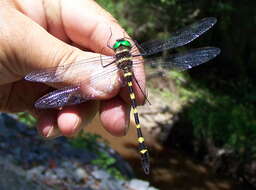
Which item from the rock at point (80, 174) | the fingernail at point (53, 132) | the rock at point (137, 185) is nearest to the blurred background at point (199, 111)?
the rock at point (137, 185)

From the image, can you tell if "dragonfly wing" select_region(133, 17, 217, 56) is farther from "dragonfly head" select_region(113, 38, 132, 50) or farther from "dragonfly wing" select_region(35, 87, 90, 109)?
"dragonfly wing" select_region(35, 87, 90, 109)

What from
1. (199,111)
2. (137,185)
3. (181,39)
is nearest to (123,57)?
(181,39)

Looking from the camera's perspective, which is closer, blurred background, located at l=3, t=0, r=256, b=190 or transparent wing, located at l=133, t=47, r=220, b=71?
transparent wing, located at l=133, t=47, r=220, b=71

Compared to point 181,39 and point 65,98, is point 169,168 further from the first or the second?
point 65,98

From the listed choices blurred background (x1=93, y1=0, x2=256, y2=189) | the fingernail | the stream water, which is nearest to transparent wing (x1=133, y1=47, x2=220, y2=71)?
the fingernail

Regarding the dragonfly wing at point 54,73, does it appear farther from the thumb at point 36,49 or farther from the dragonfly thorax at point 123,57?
the dragonfly thorax at point 123,57
